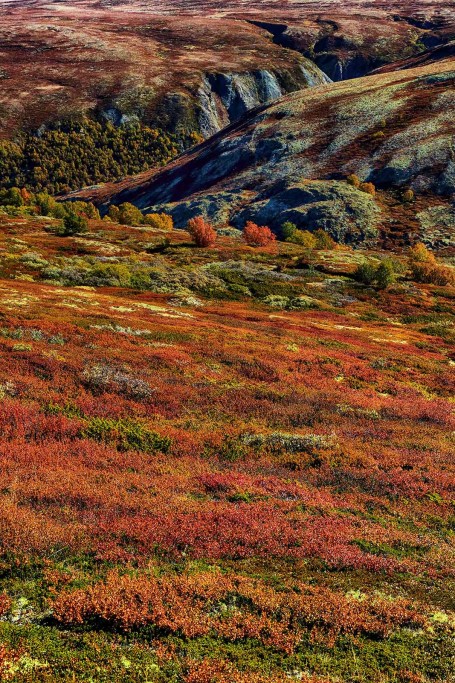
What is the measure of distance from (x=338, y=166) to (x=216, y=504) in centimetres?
12265

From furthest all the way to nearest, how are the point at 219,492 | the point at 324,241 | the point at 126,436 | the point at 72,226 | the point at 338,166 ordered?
the point at 338,166
the point at 324,241
the point at 72,226
the point at 126,436
the point at 219,492

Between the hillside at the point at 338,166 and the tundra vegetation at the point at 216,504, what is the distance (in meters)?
76.3

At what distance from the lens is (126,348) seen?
24969 mm

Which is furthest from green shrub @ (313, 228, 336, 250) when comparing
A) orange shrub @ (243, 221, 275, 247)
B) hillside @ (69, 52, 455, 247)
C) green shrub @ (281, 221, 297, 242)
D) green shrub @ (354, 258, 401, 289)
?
green shrub @ (354, 258, 401, 289)

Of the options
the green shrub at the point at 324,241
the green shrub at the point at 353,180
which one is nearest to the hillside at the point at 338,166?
the green shrub at the point at 353,180

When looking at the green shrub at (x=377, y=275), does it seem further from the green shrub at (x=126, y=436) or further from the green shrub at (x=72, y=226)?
the green shrub at (x=126, y=436)

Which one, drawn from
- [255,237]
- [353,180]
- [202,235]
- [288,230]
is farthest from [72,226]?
[353,180]

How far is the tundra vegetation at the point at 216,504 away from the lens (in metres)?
7.43

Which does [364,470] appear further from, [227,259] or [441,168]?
[441,168]

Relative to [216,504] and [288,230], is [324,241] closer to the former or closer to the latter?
[288,230]

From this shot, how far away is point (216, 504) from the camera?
1177cm

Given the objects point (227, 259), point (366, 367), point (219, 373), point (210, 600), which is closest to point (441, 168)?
point (227, 259)

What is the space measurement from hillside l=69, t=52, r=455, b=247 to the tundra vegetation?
76.3m

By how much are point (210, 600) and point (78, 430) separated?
8653 mm
